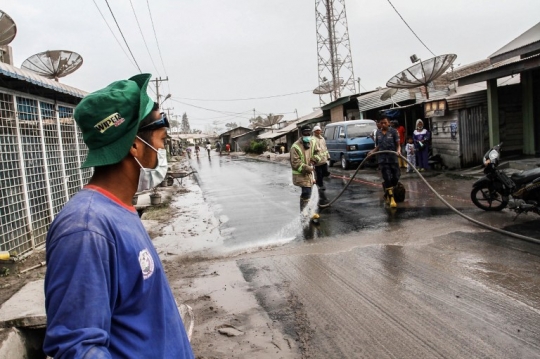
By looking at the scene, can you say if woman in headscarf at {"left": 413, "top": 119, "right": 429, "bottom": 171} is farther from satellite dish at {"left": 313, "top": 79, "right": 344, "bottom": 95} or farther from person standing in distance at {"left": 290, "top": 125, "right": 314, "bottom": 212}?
satellite dish at {"left": 313, "top": 79, "right": 344, "bottom": 95}

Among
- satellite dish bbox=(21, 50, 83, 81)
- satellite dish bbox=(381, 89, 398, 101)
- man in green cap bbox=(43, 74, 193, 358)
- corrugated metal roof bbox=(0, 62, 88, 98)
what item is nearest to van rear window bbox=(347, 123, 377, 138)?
satellite dish bbox=(381, 89, 398, 101)

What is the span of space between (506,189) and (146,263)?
761 cm

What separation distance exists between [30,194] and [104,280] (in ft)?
22.6

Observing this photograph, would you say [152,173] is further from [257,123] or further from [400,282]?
A: [257,123]

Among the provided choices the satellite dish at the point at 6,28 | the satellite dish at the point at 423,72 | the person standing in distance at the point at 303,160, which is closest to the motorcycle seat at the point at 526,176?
the person standing in distance at the point at 303,160

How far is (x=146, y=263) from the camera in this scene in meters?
1.44

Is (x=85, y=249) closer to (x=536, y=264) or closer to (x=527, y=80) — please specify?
(x=536, y=264)

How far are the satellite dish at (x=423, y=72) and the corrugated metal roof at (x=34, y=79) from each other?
10.5 m

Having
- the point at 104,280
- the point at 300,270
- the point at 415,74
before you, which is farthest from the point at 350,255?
the point at 415,74

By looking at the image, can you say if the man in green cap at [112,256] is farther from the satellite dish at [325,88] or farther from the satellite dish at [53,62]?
the satellite dish at [325,88]

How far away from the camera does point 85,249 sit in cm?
Result: 124

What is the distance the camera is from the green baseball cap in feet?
Answer: 4.78

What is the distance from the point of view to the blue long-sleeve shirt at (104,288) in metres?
1.20

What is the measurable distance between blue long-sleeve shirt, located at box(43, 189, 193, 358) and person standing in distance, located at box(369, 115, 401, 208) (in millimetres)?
7981
